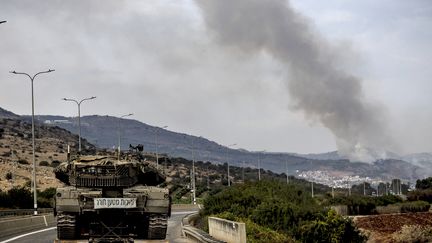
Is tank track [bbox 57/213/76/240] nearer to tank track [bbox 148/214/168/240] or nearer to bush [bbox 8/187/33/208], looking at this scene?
tank track [bbox 148/214/168/240]

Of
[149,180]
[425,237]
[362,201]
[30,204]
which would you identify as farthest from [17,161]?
[149,180]

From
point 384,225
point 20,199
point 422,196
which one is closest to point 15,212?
point 20,199

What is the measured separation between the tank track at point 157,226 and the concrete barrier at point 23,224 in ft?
42.8

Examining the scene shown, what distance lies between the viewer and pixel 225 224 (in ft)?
77.6

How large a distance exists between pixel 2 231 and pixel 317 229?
45.7 feet

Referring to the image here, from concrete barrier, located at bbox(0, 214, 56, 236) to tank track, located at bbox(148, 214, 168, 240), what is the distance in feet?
42.8

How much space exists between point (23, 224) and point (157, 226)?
717 inches

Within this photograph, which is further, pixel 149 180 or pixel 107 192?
pixel 149 180

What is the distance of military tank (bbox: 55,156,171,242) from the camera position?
20797mm

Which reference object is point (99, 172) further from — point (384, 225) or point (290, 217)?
point (384, 225)

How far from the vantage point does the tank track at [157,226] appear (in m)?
21.3

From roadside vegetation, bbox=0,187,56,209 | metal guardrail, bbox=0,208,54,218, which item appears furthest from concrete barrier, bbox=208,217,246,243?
roadside vegetation, bbox=0,187,56,209

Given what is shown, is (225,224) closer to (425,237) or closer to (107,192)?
(107,192)

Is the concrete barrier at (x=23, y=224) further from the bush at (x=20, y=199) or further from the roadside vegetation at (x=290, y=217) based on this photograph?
the bush at (x=20, y=199)
